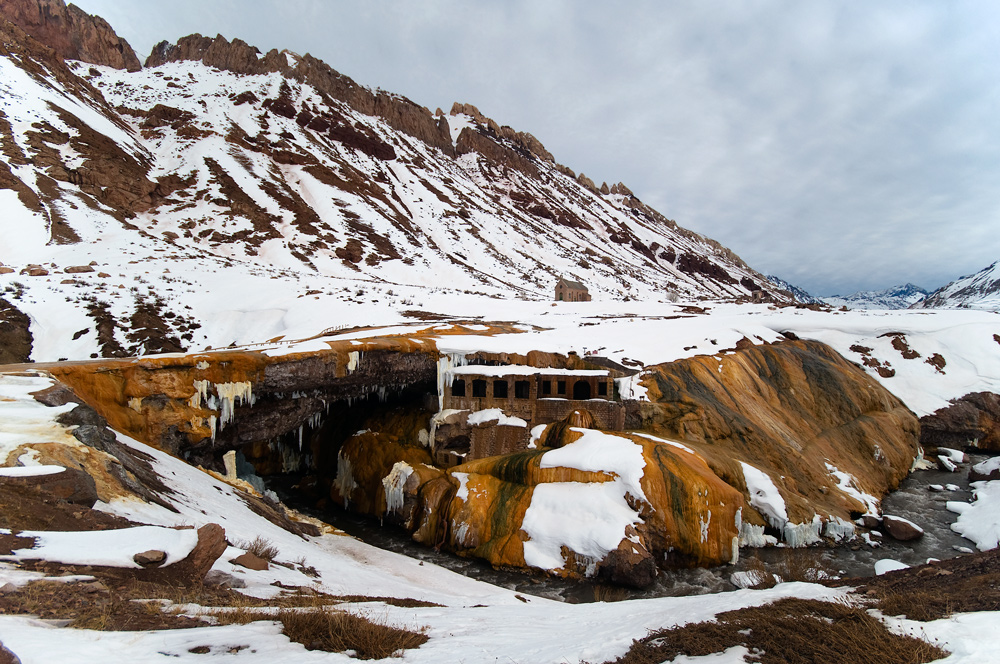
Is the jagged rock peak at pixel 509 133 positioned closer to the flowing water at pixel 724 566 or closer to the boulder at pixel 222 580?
the flowing water at pixel 724 566

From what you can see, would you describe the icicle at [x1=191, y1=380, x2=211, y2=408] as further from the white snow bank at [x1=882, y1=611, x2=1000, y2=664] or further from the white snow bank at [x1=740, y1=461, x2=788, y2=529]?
the white snow bank at [x1=740, y1=461, x2=788, y2=529]

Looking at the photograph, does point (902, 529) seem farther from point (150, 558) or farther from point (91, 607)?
point (91, 607)

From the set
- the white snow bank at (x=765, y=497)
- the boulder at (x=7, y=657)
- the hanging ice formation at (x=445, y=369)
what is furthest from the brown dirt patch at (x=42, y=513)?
the white snow bank at (x=765, y=497)

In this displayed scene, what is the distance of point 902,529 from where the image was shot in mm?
18406

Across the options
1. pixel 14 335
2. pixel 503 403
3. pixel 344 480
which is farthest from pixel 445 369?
pixel 14 335

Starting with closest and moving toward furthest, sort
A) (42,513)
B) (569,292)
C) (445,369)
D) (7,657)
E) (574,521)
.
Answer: (7,657)
(42,513)
(574,521)
(445,369)
(569,292)

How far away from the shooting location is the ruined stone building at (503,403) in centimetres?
2203

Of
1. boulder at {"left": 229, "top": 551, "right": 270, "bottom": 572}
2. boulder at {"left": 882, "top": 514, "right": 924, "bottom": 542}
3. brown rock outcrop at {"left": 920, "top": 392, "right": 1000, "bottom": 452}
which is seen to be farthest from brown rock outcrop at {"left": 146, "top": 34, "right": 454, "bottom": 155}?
boulder at {"left": 882, "top": 514, "right": 924, "bottom": 542}

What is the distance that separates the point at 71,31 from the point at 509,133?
121904 millimetres

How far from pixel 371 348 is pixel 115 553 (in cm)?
1514

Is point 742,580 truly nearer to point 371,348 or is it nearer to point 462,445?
point 462,445

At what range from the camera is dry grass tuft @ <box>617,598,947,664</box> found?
5.07m

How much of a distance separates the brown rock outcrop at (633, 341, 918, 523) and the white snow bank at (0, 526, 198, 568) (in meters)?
17.7

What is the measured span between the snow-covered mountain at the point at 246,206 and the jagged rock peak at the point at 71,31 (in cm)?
56
